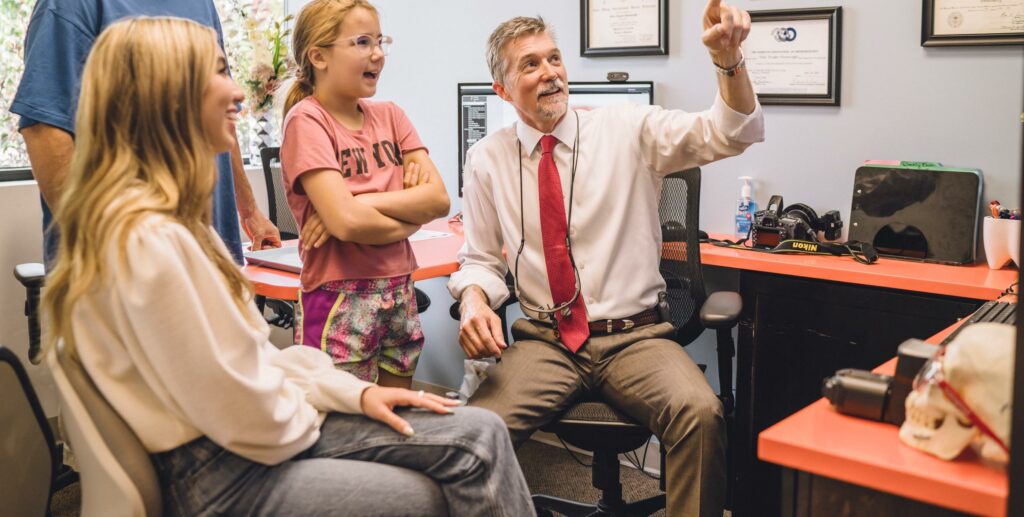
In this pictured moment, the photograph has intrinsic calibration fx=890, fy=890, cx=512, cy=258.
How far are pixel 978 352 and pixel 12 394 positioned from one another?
66.7 inches

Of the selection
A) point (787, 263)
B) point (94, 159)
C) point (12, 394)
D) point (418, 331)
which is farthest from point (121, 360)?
point (787, 263)

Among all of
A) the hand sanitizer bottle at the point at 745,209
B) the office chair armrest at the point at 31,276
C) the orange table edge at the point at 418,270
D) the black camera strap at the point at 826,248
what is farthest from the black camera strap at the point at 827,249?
the office chair armrest at the point at 31,276

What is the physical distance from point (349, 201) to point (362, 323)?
0.87 ft

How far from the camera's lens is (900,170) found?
7.77 feet

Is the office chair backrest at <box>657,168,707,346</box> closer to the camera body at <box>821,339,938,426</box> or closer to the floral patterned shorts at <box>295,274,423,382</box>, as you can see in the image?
the floral patterned shorts at <box>295,274,423,382</box>

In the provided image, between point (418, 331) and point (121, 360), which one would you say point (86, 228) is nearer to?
point (121, 360)

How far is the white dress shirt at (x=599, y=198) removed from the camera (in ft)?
7.02

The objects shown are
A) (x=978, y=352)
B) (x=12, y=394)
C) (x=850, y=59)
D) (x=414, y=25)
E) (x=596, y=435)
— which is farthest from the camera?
(x=414, y=25)

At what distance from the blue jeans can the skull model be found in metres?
0.62

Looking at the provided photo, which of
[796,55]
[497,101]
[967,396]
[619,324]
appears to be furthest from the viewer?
[497,101]

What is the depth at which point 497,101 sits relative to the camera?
3.24 meters

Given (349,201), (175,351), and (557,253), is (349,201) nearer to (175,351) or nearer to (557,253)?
(557,253)

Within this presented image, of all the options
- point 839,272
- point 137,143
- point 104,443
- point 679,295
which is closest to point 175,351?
point 104,443

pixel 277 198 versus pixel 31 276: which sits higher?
pixel 277 198
